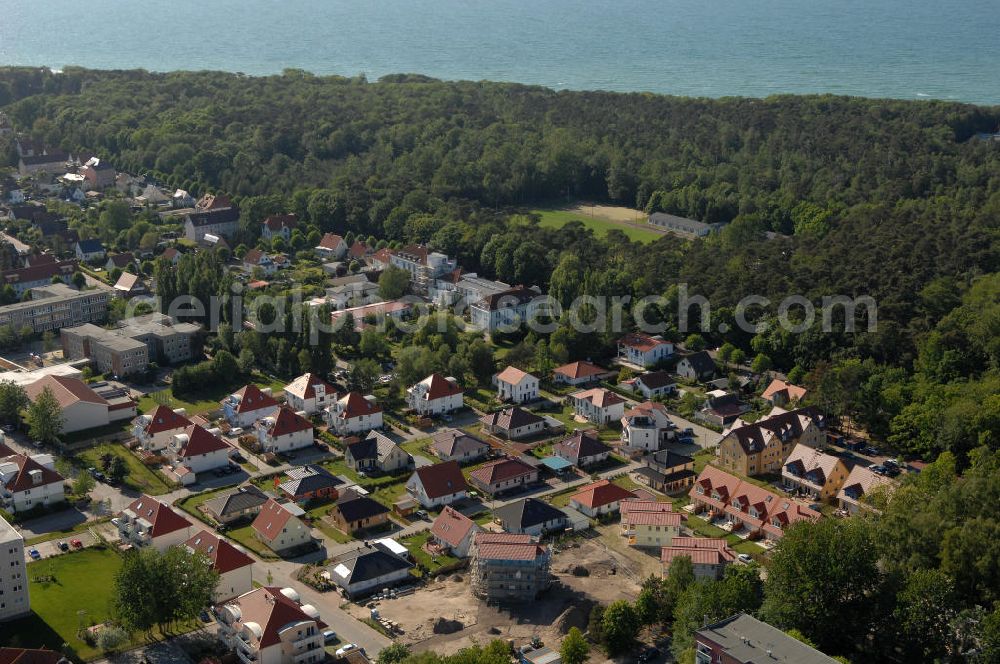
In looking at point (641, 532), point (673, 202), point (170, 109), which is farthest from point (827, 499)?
point (170, 109)

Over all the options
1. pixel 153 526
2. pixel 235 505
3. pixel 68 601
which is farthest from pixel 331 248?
pixel 68 601

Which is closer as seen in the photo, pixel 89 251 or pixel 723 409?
pixel 723 409

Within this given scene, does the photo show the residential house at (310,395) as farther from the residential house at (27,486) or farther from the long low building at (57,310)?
the long low building at (57,310)

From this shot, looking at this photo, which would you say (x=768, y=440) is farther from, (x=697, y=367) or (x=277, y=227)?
(x=277, y=227)

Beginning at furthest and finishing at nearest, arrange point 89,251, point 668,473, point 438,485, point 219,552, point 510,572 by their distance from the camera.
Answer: point 89,251 < point 668,473 < point 438,485 < point 219,552 < point 510,572

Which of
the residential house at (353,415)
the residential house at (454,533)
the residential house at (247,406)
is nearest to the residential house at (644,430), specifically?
the residential house at (454,533)

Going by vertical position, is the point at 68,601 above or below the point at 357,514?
below

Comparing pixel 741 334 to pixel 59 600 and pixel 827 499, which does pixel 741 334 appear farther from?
pixel 59 600

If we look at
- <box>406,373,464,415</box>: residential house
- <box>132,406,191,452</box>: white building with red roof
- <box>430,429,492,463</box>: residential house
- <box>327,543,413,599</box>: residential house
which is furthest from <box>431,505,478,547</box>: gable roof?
<box>132,406,191,452</box>: white building with red roof
